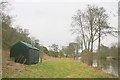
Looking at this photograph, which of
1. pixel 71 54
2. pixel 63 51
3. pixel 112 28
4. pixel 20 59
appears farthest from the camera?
pixel 63 51

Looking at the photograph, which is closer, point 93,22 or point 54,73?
A: point 54,73

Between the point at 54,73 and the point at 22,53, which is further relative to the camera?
the point at 22,53

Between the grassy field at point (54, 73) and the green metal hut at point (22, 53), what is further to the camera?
the green metal hut at point (22, 53)

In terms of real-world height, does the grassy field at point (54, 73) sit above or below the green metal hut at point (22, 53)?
below

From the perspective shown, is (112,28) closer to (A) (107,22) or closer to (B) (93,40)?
(A) (107,22)

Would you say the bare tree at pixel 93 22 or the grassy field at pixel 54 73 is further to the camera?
the bare tree at pixel 93 22

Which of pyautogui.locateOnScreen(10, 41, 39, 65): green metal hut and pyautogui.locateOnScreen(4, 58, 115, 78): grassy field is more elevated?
pyautogui.locateOnScreen(10, 41, 39, 65): green metal hut

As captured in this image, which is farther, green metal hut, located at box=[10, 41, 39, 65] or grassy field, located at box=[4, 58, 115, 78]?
green metal hut, located at box=[10, 41, 39, 65]

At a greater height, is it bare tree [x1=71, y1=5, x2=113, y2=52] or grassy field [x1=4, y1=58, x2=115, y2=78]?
bare tree [x1=71, y1=5, x2=113, y2=52]

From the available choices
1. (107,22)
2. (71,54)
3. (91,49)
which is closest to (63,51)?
(71,54)

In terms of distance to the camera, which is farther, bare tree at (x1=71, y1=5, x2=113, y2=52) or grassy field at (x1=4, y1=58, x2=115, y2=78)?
bare tree at (x1=71, y1=5, x2=113, y2=52)

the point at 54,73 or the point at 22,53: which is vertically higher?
the point at 22,53

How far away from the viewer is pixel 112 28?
58.2 ft

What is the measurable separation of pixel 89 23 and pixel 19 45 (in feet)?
28.8
